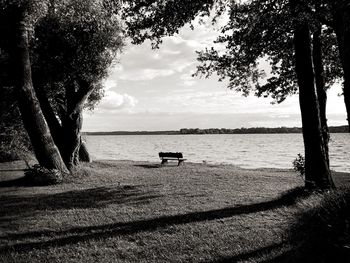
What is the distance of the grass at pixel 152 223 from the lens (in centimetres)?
731

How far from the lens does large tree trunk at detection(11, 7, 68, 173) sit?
17.1 meters

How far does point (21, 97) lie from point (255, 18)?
39.1ft

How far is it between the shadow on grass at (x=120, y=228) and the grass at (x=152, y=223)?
0.08 feet

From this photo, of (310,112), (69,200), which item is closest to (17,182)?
(69,200)

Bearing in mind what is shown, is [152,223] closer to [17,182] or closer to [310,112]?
[310,112]

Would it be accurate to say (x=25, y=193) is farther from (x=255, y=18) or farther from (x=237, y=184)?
(x=255, y=18)

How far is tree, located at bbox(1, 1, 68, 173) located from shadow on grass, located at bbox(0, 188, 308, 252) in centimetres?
917

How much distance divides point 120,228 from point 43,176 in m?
8.74

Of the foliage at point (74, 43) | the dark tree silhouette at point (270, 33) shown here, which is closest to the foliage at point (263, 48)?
the dark tree silhouette at point (270, 33)

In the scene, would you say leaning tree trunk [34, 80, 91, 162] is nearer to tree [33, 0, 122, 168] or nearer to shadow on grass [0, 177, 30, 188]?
tree [33, 0, 122, 168]

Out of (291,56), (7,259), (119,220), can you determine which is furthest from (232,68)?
(7,259)

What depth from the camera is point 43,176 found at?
53.8ft

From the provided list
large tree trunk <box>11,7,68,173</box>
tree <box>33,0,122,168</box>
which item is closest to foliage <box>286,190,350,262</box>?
large tree trunk <box>11,7,68,173</box>

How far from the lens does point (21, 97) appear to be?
17094 mm
